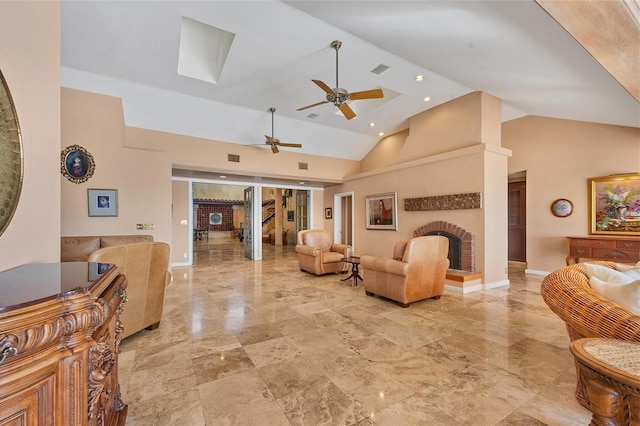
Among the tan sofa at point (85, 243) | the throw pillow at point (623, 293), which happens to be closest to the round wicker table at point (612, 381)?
the throw pillow at point (623, 293)

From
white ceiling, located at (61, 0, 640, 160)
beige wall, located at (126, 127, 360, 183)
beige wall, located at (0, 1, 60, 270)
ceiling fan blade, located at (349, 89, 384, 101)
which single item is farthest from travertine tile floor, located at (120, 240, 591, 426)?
beige wall, located at (126, 127, 360, 183)

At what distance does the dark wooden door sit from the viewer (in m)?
6.76

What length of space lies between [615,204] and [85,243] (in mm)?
9522

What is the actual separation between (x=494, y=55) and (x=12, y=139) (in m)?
4.74

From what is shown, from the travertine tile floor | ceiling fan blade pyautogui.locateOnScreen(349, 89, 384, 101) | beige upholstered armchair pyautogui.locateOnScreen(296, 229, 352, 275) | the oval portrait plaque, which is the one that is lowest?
the travertine tile floor

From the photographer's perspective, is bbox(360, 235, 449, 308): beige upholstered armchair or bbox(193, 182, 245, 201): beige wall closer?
bbox(360, 235, 449, 308): beige upholstered armchair

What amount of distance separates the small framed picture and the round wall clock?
29.3ft

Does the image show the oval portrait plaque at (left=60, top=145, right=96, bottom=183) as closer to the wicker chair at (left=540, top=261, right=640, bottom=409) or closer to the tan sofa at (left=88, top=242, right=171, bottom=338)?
the tan sofa at (left=88, top=242, right=171, bottom=338)

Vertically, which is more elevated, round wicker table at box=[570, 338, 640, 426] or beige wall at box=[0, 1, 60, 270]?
beige wall at box=[0, 1, 60, 270]

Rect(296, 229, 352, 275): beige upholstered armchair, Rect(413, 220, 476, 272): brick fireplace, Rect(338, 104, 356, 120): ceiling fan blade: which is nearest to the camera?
Rect(338, 104, 356, 120): ceiling fan blade

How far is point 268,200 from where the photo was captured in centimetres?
1530

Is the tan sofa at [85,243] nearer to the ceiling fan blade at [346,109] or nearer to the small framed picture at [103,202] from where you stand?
the small framed picture at [103,202]

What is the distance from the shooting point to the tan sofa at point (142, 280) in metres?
2.57

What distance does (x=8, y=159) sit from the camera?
1373mm
